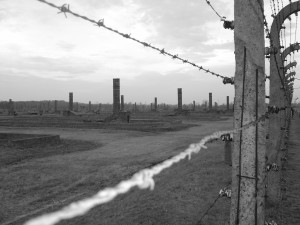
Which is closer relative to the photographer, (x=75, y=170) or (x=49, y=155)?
(x=75, y=170)

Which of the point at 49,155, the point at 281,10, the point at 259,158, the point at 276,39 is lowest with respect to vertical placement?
the point at 49,155

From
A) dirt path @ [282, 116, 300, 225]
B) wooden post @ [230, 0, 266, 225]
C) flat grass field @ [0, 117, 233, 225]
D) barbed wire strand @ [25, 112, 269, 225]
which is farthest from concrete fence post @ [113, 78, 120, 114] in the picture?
barbed wire strand @ [25, 112, 269, 225]

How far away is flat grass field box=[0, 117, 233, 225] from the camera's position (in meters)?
4.53

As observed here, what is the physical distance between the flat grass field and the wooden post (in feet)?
6.10

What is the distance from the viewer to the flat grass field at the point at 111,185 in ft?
14.9

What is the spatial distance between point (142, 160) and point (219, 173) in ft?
9.83

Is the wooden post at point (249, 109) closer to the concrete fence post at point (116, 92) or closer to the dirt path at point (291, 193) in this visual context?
the dirt path at point (291, 193)

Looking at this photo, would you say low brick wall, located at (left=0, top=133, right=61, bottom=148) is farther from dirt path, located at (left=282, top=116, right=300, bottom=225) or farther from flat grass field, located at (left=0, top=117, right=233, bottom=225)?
dirt path, located at (left=282, top=116, right=300, bottom=225)

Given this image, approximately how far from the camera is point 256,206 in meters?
1.90

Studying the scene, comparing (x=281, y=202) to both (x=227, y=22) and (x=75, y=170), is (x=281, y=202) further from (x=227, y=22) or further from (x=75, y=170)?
(x=75, y=170)

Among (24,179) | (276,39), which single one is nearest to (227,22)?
(276,39)

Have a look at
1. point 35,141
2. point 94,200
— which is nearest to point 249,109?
point 94,200

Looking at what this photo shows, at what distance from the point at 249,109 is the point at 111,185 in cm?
483

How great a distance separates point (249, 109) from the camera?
74.8 inches
